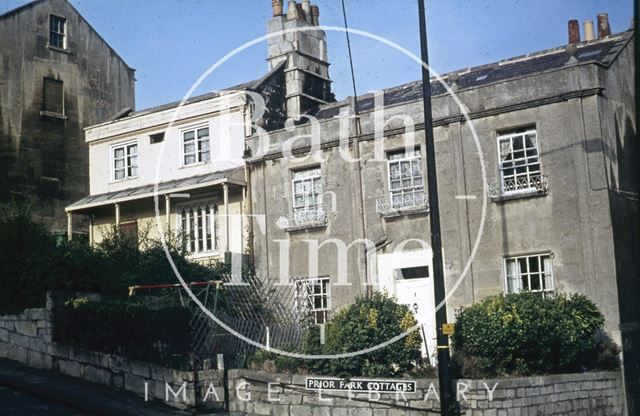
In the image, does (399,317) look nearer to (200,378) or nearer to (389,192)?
(200,378)


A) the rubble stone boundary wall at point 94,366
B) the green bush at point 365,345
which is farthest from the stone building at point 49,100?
the green bush at point 365,345

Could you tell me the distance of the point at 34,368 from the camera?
65.8 ft

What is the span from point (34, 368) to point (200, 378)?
15.4 feet

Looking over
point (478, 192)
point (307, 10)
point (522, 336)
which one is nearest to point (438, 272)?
point (522, 336)

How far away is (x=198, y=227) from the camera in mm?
29391

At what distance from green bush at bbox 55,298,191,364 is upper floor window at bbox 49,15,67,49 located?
19.6m

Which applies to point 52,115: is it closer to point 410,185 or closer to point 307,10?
point 307,10

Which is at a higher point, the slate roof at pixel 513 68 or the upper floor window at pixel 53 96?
the upper floor window at pixel 53 96

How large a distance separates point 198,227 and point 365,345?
527 inches

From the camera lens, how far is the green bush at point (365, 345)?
17031 mm

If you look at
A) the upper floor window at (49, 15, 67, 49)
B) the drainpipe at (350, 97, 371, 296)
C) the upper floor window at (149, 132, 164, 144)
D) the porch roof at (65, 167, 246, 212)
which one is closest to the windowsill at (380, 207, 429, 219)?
the drainpipe at (350, 97, 371, 296)

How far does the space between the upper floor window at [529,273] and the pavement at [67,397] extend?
9.32 meters

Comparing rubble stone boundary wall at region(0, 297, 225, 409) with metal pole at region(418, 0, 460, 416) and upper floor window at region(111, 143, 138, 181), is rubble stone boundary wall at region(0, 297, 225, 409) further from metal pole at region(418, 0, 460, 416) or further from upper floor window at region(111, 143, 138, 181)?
upper floor window at region(111, 143, 138, 181)

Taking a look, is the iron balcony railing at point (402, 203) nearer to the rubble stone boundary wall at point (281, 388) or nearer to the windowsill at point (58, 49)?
the rubble stone boundary wall at point (281, 388)
